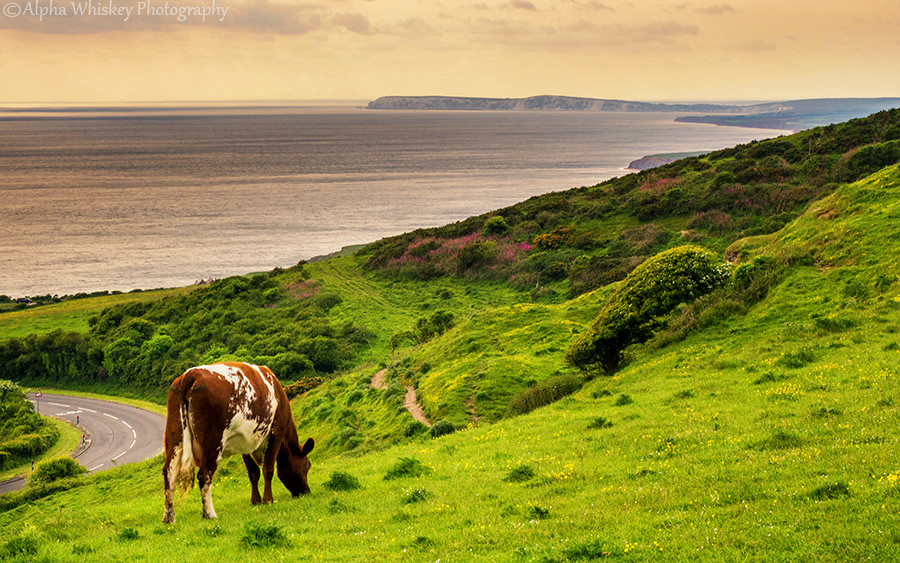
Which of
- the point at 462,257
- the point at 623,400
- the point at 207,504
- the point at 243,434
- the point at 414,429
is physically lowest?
the point at 414,429

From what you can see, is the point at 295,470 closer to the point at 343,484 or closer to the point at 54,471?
the point at 343,484

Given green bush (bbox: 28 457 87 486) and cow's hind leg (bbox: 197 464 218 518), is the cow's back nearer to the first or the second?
cow's hind leg (bbox: 197 464 218 518)

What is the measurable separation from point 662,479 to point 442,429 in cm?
1208

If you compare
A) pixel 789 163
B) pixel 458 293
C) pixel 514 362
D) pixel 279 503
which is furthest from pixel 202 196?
pixel 279 503

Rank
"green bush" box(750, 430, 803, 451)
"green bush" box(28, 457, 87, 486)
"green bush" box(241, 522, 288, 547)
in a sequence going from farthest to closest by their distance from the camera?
1. "green bush" box(28, 457, 87, 486)
2. "green bush" box(750, 430, 803, 451)
3. "green bush" box(241, 522, 288, 547)

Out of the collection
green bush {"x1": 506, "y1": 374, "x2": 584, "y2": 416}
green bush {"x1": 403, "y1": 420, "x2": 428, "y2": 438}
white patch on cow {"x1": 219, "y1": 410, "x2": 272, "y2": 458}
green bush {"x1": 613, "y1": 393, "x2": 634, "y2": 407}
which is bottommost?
green bush {"x1": 403, "y1": 420, "x2": 428, "y2": 438}

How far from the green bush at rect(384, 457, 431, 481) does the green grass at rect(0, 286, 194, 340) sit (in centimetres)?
7477

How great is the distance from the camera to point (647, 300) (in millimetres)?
25609

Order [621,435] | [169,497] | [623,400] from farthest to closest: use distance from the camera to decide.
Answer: [623,400]
[621,435]
[169,497]

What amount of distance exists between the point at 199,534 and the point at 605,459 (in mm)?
9156

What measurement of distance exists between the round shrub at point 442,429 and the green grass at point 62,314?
69876mm

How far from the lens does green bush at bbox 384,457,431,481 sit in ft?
54.0

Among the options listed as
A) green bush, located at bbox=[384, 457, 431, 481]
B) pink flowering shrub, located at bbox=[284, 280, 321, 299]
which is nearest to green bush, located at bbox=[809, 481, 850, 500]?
green bush, located at bbox=[384, 457, 431, 481]

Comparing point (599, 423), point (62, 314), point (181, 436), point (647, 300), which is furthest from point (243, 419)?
point (62, 314)
